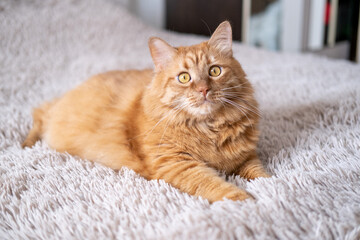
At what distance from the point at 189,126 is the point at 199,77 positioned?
0.20 metres

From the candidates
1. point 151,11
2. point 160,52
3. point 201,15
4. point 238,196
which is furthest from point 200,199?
point 151,11

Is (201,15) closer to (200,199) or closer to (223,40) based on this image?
(223,40)

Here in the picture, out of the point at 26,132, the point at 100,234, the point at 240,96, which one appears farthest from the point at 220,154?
the point at 26,132

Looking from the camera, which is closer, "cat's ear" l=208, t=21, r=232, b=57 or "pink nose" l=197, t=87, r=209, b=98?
"pink nose" l=197, t=87, r=209, b=98

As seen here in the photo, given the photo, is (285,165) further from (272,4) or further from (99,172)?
(272,4)

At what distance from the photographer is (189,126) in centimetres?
110

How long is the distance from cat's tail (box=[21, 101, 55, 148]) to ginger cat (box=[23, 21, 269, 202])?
0.98ft

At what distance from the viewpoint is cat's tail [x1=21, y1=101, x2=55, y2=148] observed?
1.41 m

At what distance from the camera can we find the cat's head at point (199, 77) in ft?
3.37

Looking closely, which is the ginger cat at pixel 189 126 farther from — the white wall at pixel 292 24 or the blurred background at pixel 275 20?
the white wall at pixel 292 24

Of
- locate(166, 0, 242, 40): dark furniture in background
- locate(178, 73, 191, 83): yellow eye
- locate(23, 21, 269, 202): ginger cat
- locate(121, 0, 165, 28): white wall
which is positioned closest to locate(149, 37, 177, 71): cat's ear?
locate(23, 21, 269, 202): ginger cat

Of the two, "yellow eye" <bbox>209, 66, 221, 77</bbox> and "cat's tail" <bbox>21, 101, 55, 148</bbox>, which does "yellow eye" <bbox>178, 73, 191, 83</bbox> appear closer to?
"yellow eye" <bbox>209, 66, 221, 77</bbox>

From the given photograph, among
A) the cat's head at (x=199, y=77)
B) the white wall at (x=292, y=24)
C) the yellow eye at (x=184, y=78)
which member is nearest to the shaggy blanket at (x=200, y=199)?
the cat's head at (x=199, y=77)

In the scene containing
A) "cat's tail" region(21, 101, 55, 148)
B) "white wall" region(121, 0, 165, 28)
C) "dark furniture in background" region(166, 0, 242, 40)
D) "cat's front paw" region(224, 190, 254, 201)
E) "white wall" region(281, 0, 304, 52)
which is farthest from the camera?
"white wall" region(121, 0, 165, 28)
